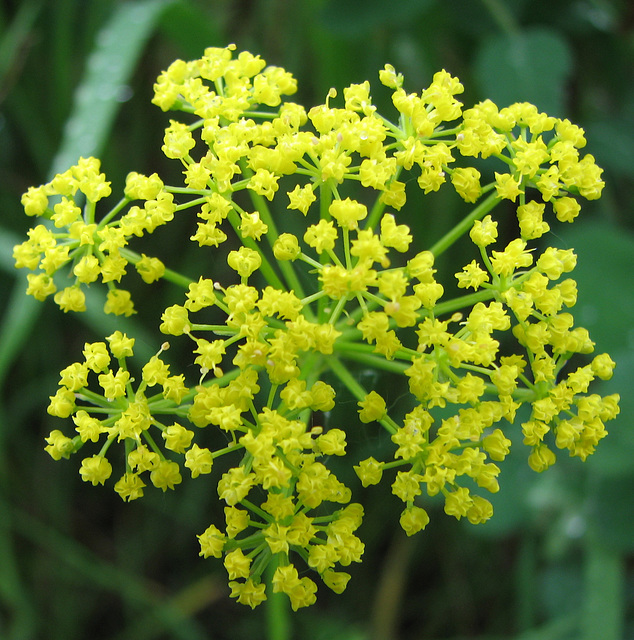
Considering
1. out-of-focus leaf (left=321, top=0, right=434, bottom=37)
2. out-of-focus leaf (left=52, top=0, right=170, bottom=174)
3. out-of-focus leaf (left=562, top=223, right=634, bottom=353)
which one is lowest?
out-of-focus leaf (left=562, top=223, right=634, bottom=353)

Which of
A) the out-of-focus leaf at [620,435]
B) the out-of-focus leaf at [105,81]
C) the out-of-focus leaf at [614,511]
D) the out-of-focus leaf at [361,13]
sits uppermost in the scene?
the out-of-focus leaf at [361,13]

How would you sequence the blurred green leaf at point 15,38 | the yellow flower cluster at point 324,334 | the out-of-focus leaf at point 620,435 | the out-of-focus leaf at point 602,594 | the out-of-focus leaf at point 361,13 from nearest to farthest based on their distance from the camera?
the yellow flower cluster at point 324,334 < the out-of-focus leaf at point 620,435 < the out-of-focus leaf at point 602,594 < the out-of-focus leaf at point 361,13 < the blurred green leaf at point 15,38

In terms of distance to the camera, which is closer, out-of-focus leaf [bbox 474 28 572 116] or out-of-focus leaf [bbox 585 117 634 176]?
out-of-focus leaf [bbox 474 28 572 116]

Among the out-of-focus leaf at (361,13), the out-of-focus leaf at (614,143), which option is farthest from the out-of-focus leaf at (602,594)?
the out-of-focus leaf at (361,13)

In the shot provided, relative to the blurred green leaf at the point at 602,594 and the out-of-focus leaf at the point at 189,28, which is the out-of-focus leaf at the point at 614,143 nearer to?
the blurred green leaf at the point at 602,594

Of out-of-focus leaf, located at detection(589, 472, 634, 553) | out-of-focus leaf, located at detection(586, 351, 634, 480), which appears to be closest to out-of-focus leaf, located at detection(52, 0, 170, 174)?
out-of-focus leaf, located at detection(586, 351, 634, 480)

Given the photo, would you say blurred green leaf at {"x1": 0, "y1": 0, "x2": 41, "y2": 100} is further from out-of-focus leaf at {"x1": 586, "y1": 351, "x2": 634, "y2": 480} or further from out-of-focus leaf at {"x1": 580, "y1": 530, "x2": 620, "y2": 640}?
out-of-focus leaf at {"x1": 580, "y1": 530, "x2": 620, "y2": 640}
